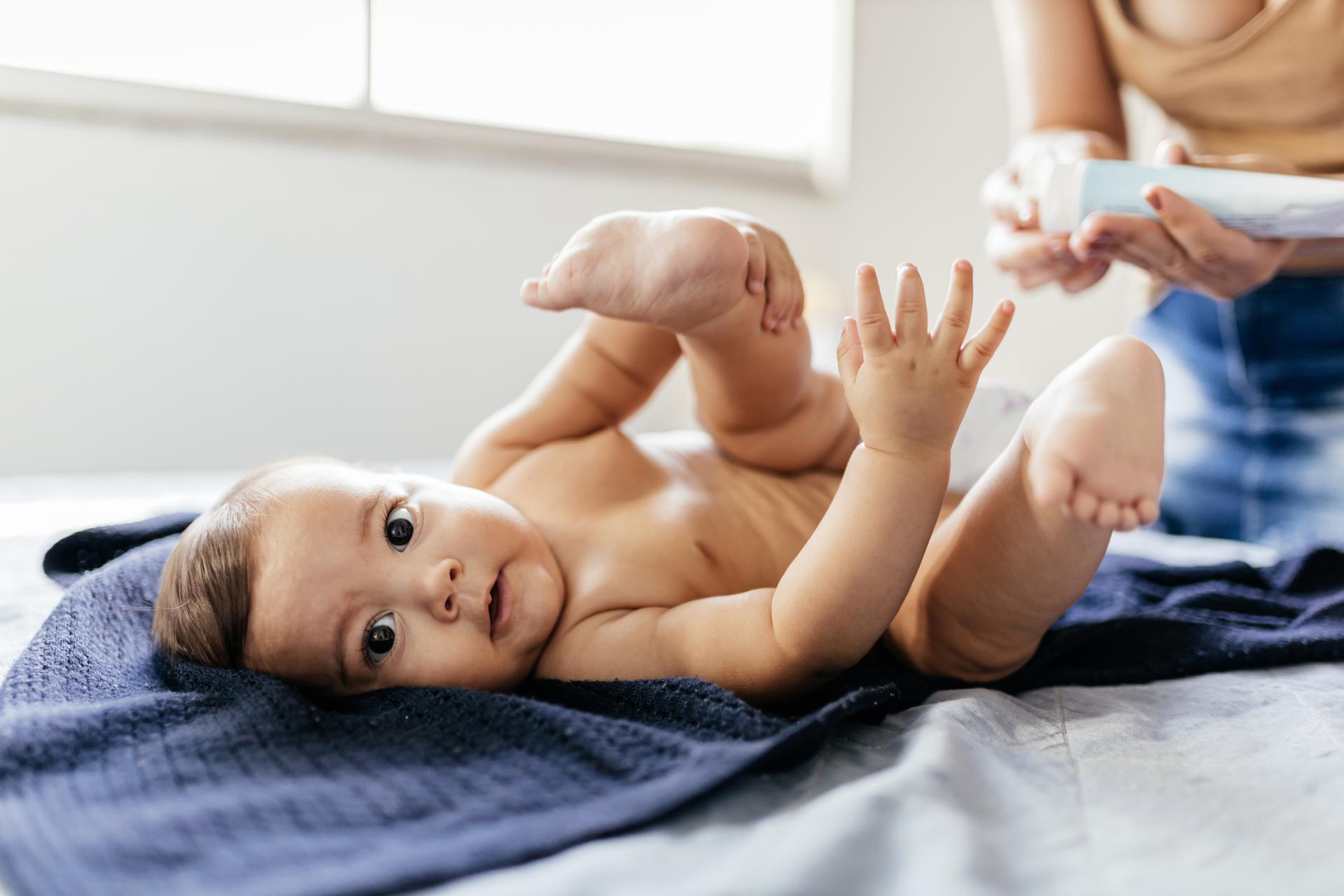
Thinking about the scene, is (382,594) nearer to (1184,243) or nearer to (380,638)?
(380,638)

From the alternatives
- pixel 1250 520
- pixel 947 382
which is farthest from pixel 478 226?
pixel 947 382

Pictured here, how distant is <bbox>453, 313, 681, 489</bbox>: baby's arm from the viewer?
0.93 metres

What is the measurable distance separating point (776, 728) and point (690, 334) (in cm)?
36

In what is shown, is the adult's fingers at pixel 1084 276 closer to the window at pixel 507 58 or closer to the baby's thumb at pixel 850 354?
the baby's thumb at pixel 850 354

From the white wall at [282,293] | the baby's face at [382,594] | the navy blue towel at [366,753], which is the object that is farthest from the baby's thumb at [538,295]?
the white wall at [282,293]

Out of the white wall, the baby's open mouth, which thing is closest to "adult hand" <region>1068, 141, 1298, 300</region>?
the baby's open mouth

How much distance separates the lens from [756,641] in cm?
63

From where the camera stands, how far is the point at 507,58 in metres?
2.28

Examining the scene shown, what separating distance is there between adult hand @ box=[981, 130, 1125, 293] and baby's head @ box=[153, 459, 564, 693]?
1.89ft

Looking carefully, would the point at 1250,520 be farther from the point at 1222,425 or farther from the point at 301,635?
the point at 301,635

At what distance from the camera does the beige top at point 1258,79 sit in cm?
100

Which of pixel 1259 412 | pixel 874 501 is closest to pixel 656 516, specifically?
pixel 874 501

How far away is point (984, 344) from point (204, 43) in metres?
1.92

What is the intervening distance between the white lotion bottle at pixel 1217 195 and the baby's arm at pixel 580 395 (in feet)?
1.23
